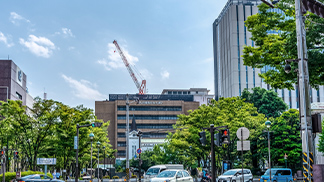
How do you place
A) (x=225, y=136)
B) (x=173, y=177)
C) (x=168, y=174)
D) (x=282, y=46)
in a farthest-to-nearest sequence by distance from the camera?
(x=168, y=174)
(x=173, y=177)
(x=282, y=46)
(x=225, y=136)

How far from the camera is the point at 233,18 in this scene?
114m

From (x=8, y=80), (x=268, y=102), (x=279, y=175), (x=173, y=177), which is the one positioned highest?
(x=8, y=80)

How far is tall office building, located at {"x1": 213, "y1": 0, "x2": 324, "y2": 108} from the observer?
111375mm

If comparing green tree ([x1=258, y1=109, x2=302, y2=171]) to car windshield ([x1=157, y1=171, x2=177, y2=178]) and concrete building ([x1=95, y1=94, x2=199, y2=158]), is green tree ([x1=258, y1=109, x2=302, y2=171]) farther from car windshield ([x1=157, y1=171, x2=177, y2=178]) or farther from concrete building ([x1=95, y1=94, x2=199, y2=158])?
concrete building ([x1=95, y1=94, x2=199, y2=158])

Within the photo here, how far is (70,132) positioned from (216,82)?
89841 mm

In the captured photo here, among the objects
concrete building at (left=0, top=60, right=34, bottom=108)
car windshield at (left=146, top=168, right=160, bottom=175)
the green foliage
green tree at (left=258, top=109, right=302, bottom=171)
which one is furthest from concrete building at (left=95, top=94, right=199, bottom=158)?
car windshield at (left=146, top=168, right=160, bottom=175)

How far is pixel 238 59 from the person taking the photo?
11325cm

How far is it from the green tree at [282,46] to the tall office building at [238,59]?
3373 inches

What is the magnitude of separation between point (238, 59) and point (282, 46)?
9216 cm

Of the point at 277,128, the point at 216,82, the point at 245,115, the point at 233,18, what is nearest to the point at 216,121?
the point at 245,115

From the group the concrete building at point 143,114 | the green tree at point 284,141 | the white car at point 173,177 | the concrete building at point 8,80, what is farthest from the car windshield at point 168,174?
the concrete building at point 143,114

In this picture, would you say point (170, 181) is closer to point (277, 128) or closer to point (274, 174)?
point (274, 174)

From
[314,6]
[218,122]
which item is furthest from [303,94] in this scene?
[218,122]

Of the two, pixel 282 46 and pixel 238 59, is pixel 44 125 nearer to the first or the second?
pixel 282 46
